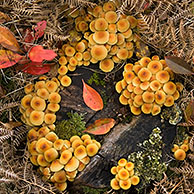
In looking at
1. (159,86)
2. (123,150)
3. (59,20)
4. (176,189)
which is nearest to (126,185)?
(123,150)

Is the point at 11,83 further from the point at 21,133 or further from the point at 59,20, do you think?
the point at 59,20

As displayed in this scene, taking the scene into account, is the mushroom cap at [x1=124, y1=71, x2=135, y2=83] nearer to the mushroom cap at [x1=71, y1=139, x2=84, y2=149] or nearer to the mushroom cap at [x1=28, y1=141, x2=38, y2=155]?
the mushroom cap at [x1=71, y1=139, x2=84, y2=149]

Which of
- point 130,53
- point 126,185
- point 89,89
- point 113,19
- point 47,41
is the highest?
point 113,19

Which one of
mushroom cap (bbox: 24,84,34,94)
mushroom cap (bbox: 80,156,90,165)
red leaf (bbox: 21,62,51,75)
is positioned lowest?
mushroom cap (bbox: 80,156,90,165)

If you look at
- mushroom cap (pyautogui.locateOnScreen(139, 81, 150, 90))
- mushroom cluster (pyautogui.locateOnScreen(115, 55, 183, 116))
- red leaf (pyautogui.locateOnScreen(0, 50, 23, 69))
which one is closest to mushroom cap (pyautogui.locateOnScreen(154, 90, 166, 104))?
mushroom cluster (pyautogui.locateOnScreen(115, 55, 183, 116))

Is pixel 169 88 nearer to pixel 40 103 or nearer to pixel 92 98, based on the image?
pixel 92 98

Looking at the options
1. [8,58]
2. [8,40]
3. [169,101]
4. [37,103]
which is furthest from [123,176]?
[8,40]
